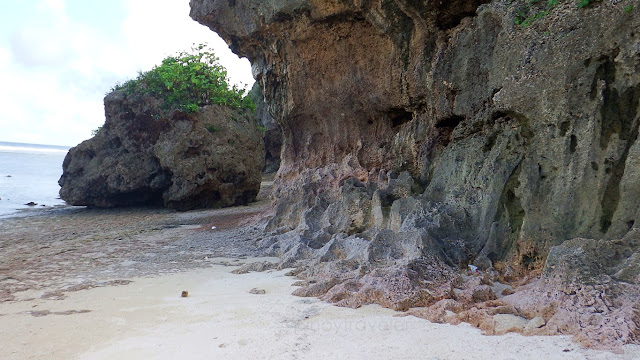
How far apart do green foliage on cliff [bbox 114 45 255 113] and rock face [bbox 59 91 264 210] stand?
39cm

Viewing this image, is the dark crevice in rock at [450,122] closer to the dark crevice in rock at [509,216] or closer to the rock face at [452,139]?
the rock face at [452,139]

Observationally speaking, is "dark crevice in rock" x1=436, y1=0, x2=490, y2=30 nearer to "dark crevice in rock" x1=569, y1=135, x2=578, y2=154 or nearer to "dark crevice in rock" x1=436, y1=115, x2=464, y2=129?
"dark crevice in rock" x1=436, y1=115, x2=464, y2=129

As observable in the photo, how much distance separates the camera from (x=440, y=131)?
733 cm

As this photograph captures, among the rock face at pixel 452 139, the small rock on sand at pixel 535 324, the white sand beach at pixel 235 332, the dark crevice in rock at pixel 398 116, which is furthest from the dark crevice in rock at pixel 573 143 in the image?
the dark crevice in rock at pixel 398 116

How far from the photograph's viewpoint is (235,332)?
3.82 meters

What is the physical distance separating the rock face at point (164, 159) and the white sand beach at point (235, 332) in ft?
33.1

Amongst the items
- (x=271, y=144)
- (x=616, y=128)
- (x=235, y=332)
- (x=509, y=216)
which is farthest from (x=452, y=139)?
(x=271, y=144)

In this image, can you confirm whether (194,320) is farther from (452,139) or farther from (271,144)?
(271,144)

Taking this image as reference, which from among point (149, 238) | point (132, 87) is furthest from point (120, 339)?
point (132, 87)

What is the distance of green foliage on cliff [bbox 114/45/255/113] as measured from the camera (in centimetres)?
1574

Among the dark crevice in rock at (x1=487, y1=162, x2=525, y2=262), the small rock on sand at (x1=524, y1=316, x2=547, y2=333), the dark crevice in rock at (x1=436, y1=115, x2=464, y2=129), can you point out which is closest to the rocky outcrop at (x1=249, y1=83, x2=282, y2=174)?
the dark crevice in rock at (x1=436, y1=115, x2=464, y2=129)

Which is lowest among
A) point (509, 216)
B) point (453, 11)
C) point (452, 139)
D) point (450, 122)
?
point (509, 216)

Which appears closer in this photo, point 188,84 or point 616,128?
point 616,128

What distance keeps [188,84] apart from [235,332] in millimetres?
13103
